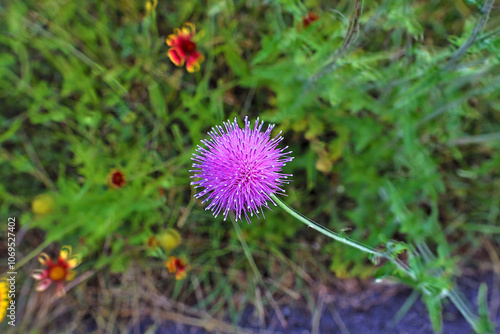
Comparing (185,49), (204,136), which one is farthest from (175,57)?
(204,136)

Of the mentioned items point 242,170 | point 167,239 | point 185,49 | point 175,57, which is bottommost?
point 167,239

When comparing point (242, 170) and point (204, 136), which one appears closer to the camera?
point (242, 170)

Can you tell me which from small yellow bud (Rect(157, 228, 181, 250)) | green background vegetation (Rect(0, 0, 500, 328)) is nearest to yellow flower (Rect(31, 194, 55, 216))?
green background vegetation (Rect(0, 0, 500, 328))

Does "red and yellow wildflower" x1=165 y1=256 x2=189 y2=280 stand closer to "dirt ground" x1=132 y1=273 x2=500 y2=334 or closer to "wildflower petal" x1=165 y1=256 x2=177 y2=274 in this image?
"wildflower petal" x1=165 y1=256 x2=177 y2=274

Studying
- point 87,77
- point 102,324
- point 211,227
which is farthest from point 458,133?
point 102,324

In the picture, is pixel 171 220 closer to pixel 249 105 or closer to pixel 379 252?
pixel 249 105

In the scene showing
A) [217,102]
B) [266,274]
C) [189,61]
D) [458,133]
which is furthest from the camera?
[266,274]

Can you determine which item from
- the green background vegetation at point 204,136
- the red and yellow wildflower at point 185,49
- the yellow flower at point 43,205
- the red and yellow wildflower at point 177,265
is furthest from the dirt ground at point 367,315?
the red and yellow wildflower at point 185,49

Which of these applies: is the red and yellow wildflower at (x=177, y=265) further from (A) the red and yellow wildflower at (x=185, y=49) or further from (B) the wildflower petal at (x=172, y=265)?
(A) the red and yellow wildflower at (x=185, y=49)

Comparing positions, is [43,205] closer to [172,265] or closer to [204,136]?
[172,265]
